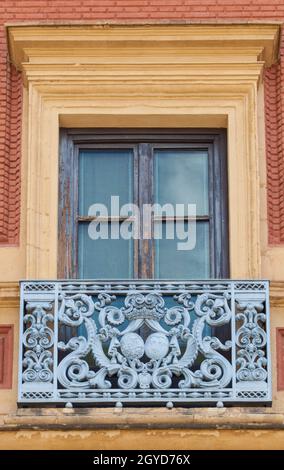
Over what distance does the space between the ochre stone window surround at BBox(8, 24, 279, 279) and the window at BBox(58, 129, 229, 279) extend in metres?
0.17

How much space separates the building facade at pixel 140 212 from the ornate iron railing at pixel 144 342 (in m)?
0.01

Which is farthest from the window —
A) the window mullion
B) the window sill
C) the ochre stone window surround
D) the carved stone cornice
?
the window sill

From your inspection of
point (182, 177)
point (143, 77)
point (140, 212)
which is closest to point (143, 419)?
point (140, 212)

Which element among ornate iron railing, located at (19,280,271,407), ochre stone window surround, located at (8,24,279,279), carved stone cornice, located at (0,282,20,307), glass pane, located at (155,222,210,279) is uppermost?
ochre stone window surround, located at (8,24,279,279)

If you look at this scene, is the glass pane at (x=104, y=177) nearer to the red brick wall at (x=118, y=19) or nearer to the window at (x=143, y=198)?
the window at (x=143, y=198)

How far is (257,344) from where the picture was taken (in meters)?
12.1

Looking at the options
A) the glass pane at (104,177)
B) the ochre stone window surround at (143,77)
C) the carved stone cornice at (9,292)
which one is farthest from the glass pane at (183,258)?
the carved stone cornice at (9,292)

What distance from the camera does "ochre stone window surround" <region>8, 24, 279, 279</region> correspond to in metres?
13.2

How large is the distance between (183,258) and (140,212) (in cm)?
48

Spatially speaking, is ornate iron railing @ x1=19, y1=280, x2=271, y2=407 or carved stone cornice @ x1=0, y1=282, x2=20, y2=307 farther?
carved stone cornice @ x1=0, y1=282, x2=20, y2=307

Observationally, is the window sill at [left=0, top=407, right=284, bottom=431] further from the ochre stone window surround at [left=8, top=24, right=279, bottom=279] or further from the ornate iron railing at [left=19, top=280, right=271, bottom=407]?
the ochre stone window surround at [left=8, top=24, right=279, bottom=279]

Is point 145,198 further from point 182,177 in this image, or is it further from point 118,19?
point 118,19

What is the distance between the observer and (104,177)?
13258mm

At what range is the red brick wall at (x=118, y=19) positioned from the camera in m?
13.0
